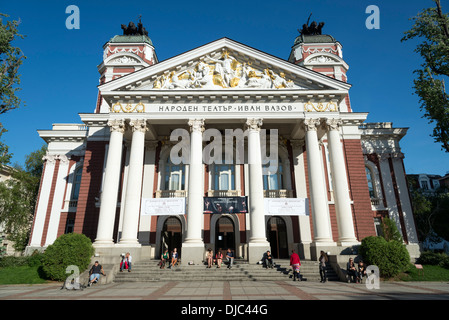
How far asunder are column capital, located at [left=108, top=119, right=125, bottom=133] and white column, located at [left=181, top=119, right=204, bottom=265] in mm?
5541

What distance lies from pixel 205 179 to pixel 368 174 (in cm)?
1784

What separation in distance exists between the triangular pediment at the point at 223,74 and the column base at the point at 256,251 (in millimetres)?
12132

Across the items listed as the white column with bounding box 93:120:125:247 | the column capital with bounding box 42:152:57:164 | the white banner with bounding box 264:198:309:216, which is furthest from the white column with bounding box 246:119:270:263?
the column capital with bounding box 42:152:57:164

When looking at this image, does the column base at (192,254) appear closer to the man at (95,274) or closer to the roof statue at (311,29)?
the man at (95,274)

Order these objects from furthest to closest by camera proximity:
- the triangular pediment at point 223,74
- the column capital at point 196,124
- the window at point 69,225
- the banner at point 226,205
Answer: the window at point 69,225
the triangular pediment at point 223,74
the column capital at point 196,124
the banner at point 226,205

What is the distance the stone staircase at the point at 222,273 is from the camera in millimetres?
16438

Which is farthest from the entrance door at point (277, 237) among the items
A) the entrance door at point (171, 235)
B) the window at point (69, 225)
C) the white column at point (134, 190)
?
the window at point (69, 225)

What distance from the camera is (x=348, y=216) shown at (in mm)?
20031

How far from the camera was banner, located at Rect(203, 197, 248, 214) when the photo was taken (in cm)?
2059

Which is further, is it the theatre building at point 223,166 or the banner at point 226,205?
the banner at point 226,205

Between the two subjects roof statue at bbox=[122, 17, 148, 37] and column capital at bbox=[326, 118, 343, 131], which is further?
roof statue at bbox=[122, 17, 148, 37]

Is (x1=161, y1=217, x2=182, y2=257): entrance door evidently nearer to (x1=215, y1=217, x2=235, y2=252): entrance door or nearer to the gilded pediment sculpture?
(x1=215, y1=217, x2=235, y2=252): entrance door
